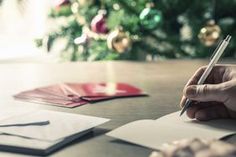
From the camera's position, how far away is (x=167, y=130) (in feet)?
2.37

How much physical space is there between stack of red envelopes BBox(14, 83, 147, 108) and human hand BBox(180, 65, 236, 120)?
194 millimetres

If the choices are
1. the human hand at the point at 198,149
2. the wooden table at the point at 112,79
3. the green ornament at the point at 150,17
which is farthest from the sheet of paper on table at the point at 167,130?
the green ornament at the point at 150,17

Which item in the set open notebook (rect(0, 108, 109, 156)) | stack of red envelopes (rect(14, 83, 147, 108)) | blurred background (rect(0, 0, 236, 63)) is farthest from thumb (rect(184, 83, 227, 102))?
blurred background (rect(0, 0, 236, 63))

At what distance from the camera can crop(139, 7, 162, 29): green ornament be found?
1.78 metres

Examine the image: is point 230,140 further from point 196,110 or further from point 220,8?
point 220,8

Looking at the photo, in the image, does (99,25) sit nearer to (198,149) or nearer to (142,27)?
(142,27)

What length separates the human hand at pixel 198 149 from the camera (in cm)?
45

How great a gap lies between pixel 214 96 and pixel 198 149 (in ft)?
1.10

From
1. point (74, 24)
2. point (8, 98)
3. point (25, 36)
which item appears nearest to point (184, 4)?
point (74, 24)

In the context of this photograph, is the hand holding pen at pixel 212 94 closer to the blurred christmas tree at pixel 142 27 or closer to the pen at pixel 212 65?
the pen at pixel 212 65

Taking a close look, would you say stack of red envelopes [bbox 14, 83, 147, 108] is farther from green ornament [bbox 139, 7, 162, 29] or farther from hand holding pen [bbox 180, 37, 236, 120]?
green ornament [bbox 139, 7, 162, 29]

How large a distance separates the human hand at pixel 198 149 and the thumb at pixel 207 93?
1.01 feet

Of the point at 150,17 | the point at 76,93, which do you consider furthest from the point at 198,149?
the point at 150,17

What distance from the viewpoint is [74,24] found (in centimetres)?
200
